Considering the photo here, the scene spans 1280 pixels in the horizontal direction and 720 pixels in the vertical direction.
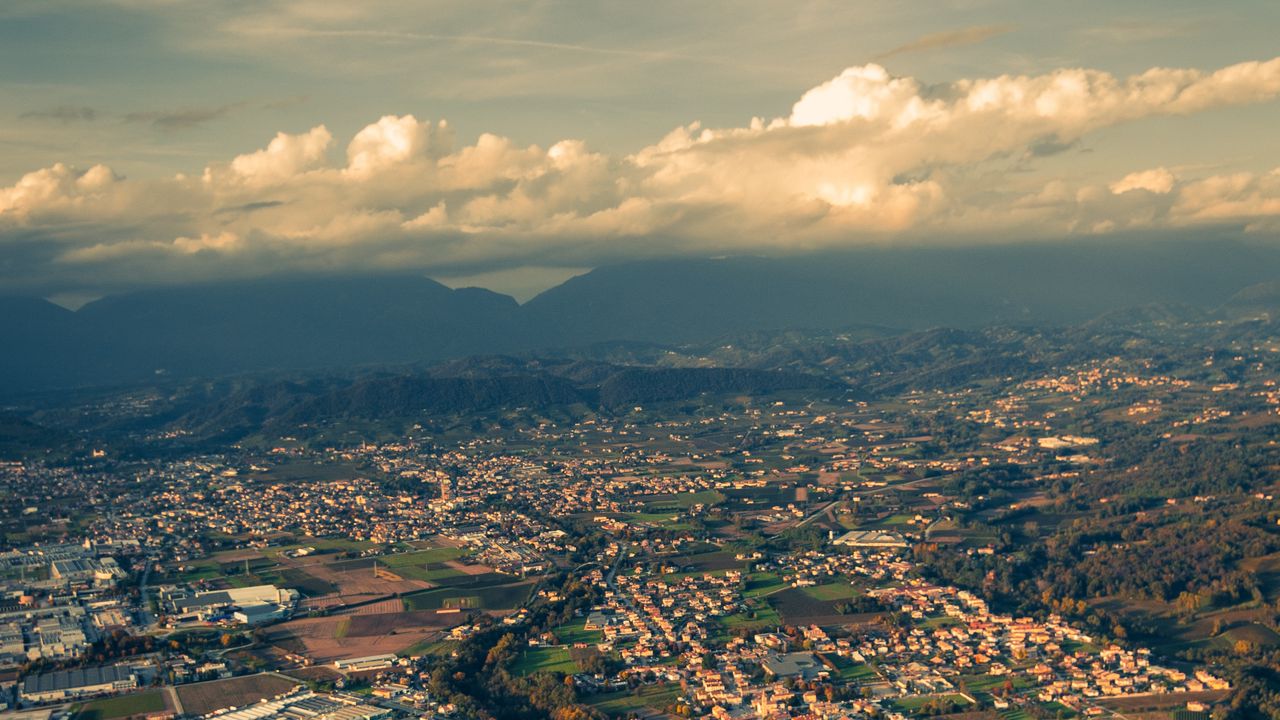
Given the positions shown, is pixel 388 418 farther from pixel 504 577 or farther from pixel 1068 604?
pixel 1068 604

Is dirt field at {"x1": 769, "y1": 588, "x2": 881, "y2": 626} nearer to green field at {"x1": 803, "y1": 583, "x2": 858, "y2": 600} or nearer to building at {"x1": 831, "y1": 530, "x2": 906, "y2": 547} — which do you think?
green field at {"x1": 803, "y1": 583, "x2": 858, "y2": 600}

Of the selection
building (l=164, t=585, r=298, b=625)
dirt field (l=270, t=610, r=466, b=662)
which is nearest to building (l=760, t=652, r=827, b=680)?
dirt field (l=270, t=610, r=466, b=662)

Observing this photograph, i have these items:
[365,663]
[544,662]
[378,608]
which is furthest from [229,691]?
[378,608]

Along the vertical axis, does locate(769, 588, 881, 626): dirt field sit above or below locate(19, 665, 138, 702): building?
below

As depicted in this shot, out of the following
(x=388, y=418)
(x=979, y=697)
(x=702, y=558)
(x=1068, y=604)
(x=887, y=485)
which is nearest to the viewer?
(x=979, y=697)

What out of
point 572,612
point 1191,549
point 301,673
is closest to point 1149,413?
point 1191,549

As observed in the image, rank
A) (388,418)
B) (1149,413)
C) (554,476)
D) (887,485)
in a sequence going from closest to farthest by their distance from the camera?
(887,485), (554,476), (1149,413), (388,418)

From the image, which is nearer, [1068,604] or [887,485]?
[1068,604]

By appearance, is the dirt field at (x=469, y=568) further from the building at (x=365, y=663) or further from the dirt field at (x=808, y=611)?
the building at (x=365, y=663)
